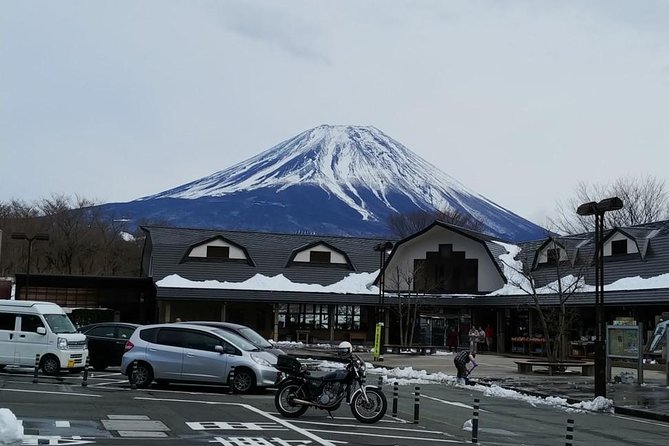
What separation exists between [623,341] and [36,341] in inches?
688

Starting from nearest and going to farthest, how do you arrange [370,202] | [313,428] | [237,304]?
1. [313,428]
2. [237,304]
3. [370,202]

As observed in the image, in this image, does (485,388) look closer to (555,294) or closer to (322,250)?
(555,294)

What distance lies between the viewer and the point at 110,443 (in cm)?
1091

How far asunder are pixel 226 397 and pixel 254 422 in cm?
430

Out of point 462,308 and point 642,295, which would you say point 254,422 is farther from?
point 462,308

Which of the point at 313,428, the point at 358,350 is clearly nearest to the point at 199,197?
the point at 358,350

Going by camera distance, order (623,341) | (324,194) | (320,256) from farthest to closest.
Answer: (324,194) → (320,256) → (623,341)

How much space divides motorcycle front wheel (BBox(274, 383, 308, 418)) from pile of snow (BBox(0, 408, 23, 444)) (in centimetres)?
533

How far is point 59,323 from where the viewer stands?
74.6 feet

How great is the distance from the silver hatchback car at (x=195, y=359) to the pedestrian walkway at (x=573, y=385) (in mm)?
7908

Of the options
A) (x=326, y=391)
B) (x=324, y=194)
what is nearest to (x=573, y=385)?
(x=326, y=391)

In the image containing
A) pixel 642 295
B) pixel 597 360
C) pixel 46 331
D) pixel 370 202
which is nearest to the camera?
pixel 597 360

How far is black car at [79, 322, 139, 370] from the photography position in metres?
25.0

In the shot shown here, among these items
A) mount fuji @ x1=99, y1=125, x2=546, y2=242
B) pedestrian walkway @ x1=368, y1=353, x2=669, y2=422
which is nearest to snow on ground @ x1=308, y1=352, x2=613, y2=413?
pedestrian walkway @ x1=368, y1=353, x2=669, y2=422
